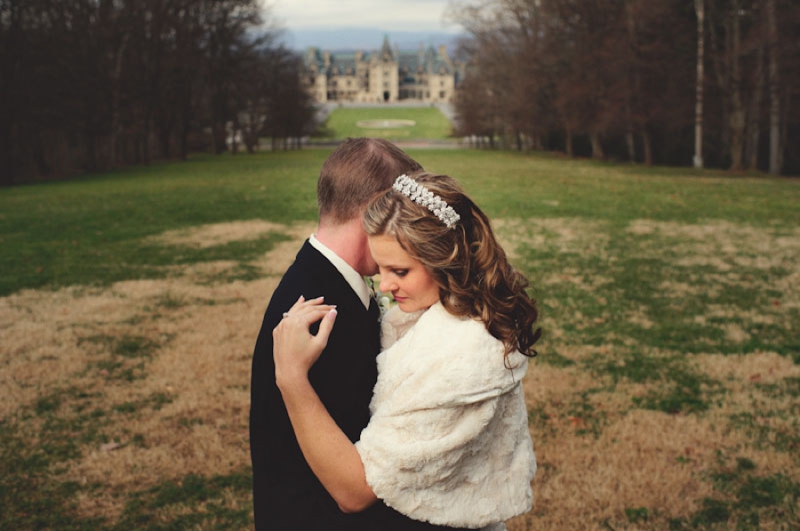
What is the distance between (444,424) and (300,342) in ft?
1.49

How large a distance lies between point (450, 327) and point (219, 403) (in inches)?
195

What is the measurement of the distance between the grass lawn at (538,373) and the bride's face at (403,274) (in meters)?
3.03

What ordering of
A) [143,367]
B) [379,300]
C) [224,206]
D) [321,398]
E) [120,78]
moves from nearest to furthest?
[321,398] < [379,300] < [143,367] < [224,206] < [120,78]

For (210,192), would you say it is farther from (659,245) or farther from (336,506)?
(336,506)

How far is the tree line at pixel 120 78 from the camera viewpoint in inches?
1278

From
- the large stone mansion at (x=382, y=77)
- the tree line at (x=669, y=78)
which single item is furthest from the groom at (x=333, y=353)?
the large stone mansion at (x=382, y=77)

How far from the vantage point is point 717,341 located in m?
8.00

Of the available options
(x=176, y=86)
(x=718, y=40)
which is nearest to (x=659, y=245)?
(x=718, y=40)

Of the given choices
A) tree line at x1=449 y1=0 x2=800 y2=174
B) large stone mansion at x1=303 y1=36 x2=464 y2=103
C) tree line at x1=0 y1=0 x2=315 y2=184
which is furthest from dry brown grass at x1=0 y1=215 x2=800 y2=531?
large stone mansion at x1=303 y1=36 x2=464 y2=103

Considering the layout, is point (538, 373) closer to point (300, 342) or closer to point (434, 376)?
point (434, 376)

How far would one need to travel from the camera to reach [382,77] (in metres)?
171

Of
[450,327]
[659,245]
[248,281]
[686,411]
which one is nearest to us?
[450,327]

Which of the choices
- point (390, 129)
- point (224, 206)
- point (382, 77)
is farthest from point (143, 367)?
point (382, 77)

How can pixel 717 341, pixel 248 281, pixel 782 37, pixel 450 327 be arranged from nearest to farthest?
pixel 450 327
pixel 717 341
pixel 248 281
pixel 782 37
